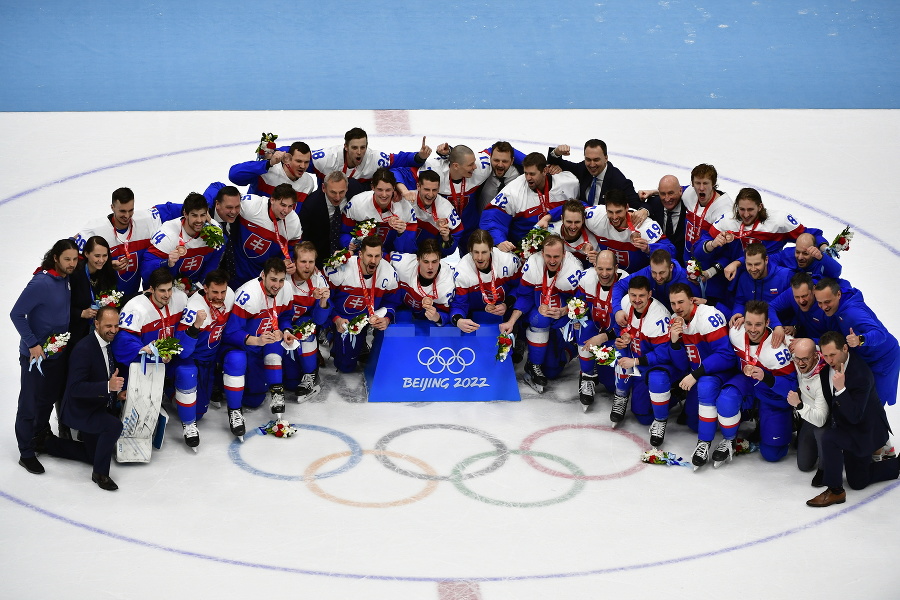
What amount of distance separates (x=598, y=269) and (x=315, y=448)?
2401 mm

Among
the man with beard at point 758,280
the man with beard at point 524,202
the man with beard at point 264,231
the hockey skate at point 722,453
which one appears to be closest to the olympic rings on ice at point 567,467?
the hockey skate at point 722,453

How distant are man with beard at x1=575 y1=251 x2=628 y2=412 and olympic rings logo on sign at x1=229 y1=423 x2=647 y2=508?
448mm

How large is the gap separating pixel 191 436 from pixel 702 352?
3558 millimetres

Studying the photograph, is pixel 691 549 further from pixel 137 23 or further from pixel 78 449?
pixel 137 23

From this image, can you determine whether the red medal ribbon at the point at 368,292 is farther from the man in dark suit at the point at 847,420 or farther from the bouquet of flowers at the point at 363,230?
the man in dark suit at the point at 847,420

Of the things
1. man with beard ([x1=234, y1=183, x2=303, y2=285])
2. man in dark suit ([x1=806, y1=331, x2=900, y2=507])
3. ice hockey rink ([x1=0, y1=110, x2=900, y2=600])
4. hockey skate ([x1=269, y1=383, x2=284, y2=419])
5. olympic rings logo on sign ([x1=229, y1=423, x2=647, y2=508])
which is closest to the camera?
ice hockey rink ([x1=0, y1=110, x2=900, y2=600])

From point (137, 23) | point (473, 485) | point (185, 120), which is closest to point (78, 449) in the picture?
point (473, 485)

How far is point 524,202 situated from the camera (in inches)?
386

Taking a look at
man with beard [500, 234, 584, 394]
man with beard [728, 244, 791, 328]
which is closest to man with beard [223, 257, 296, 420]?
man with beard [500, 234, 584, 394]

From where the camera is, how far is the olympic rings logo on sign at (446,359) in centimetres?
930

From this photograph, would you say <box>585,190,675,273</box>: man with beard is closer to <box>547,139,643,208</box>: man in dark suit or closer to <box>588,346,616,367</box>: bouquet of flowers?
<box>547,139,643,208</box>: man in dark suit

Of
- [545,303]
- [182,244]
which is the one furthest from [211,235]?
[545,303]

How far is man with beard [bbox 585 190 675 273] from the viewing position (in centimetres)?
920

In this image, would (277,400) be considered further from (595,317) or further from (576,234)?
(576,234)
